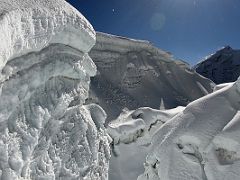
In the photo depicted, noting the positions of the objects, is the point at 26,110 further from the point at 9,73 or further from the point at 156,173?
the point at 156,173

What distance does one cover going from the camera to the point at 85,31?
3.20m

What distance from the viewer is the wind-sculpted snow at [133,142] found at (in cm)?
822

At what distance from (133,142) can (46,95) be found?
20.7 ft

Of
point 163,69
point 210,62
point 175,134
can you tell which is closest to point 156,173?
point 175,134

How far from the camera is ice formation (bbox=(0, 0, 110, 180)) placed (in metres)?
2.46

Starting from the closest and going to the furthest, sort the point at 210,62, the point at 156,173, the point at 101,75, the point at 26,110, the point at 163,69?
the point at 26,110 < the point at 156,173 < the point at 101,75 < the point at 163,69 < the point at 210,62

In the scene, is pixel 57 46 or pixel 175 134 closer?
pixel 57 46

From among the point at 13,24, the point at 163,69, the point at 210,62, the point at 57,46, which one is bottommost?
the point at 210,62

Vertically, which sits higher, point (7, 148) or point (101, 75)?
point (7, 148)

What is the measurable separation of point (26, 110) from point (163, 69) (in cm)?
2120

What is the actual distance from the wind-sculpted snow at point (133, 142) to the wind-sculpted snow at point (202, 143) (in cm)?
441

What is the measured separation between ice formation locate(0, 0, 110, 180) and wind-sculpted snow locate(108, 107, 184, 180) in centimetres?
458

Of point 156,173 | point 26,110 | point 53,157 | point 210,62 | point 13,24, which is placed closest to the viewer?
point 13,24

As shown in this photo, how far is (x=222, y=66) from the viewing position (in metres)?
31.9
